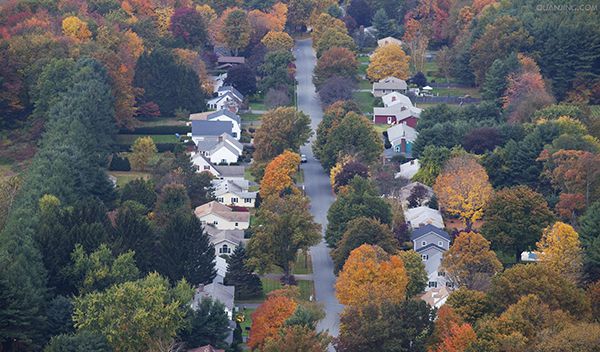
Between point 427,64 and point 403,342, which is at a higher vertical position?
point 427,64

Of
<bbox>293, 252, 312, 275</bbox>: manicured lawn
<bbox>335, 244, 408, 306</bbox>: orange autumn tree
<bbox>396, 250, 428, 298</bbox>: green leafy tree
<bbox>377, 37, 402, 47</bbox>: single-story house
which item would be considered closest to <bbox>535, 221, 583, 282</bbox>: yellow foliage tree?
<bbox>396, 250, 428, 298</bbox>: green leafy tree

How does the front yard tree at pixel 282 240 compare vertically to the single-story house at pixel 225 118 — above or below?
below

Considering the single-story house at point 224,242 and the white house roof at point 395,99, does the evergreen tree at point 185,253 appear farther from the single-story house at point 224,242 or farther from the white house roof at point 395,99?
the white house roof at point 395,99

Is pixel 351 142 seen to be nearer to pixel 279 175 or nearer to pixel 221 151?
pixel 279 175

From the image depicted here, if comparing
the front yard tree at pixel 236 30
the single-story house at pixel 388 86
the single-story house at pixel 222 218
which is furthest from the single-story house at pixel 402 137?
the front yard tree at pixel 236 30

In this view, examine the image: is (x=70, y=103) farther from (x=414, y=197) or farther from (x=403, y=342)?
(x=403, y=342)

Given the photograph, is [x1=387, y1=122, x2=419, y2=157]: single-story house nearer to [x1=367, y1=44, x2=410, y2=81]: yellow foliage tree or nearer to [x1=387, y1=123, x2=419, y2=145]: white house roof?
[x1=387, y1=123, x2=419, y2=145]: white house roof

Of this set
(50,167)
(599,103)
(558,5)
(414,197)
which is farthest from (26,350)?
(558,5)
